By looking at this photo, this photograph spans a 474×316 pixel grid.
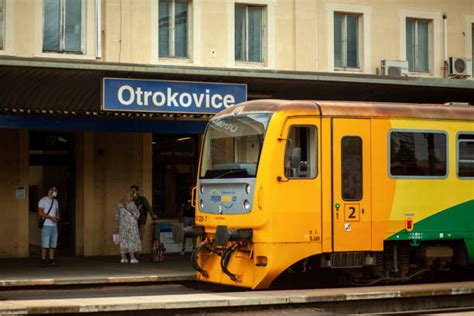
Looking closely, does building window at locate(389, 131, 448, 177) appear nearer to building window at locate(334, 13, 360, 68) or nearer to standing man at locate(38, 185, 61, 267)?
standing man at locate(38, 185, 61, 267)

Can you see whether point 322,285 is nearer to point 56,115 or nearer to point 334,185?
point 334,185

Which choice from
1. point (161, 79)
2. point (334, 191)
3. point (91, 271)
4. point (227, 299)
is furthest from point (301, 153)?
point (91, 271)

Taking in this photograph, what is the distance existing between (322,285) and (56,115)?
716 cm

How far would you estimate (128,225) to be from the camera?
22453 millimetres

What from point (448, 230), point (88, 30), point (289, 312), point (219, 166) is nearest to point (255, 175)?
point (219, 166)

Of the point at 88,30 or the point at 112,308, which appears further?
the point at 88,30

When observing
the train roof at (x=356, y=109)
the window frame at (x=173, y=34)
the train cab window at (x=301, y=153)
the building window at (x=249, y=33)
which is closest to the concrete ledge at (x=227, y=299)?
the train cab window at (x=301, y=153)

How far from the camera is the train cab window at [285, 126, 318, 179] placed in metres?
16.5

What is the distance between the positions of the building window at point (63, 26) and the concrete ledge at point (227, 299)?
10552 mm

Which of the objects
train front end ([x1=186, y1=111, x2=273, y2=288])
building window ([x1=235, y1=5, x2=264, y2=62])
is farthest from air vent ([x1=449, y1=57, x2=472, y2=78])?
train front end ([x1=186, y1=111, x2=273, y2=288])

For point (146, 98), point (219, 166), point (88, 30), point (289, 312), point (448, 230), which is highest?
point (88, 30)

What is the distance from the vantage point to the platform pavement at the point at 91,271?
1892cm

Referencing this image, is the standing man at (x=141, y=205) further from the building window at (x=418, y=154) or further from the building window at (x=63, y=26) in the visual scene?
the building window at (x=418, y=154)

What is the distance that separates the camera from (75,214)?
82.2 ft
